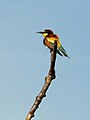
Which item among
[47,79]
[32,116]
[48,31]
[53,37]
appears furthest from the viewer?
[48,31]

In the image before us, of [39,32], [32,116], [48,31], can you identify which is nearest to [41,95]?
[32,116]

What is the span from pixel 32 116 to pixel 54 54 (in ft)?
3.15

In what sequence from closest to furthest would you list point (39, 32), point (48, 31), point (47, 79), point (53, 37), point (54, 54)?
1. point (47, 79)
2. point (54, 54)
3. point (53, 37)
4. point (48, 31)
5. point (39, 32)

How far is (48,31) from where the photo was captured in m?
4.86

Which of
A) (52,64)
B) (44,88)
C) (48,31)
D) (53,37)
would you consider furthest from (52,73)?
(48,31)

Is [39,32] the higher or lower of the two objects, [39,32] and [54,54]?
the higher

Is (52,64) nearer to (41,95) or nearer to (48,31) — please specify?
(41,95)

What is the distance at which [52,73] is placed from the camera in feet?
9.16

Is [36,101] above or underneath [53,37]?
underneath

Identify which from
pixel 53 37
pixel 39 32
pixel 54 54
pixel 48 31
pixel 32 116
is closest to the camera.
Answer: pixel 32 116

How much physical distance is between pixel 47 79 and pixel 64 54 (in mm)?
3186

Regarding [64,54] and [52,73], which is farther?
[64,54]

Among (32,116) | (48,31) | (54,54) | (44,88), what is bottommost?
(32,116)

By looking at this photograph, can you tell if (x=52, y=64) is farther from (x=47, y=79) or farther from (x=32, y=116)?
(x=32, y=116)
